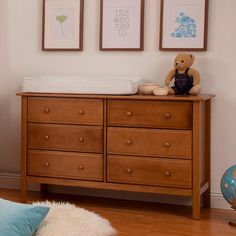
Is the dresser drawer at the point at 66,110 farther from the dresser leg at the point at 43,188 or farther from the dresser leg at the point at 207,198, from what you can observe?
the dresser leg at the point at 207,198

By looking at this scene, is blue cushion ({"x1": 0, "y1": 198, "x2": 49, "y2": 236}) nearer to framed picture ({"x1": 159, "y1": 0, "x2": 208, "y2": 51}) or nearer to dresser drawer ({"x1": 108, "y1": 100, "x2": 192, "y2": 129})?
dresser drawer ({"x1": 108, "y1": 100, "x2": 192, "y2": 129})

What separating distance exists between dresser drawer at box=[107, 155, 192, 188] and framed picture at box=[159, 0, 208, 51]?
2.83ft

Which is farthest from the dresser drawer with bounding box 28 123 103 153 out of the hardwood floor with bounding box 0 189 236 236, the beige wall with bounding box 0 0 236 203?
the beige wall with bounding box 0 0 236 203

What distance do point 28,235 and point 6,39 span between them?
8.21 ft

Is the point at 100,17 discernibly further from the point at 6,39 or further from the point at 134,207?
the point at 134,207

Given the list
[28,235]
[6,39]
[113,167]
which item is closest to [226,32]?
[113,167]

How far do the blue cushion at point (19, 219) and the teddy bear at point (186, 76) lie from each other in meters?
1.71

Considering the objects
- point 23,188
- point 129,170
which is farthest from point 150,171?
point 23,188

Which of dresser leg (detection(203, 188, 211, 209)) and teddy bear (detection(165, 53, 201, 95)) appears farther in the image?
dresser leg (detection(203, 188, 211, 209))

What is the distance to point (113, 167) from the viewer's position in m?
3.54

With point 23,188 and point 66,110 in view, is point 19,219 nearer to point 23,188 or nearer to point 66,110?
point 66,110

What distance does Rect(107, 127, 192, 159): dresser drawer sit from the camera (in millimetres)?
3365

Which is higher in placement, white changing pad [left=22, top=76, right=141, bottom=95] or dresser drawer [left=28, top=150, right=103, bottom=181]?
white changing pad [left=22, top=76, right=141, bottom=95]

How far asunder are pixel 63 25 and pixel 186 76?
3.58 feet
